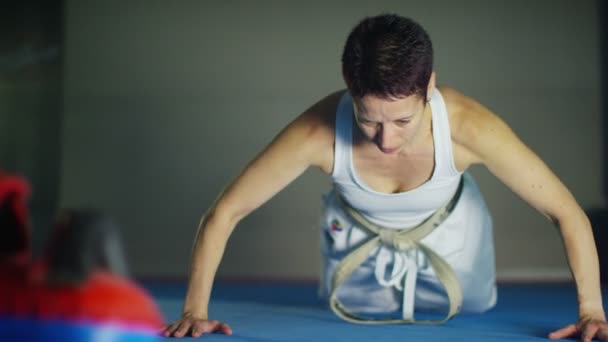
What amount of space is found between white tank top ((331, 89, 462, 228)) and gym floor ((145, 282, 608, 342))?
34 centimetres

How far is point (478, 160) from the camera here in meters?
2.04

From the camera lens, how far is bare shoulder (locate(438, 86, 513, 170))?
6.54 feet

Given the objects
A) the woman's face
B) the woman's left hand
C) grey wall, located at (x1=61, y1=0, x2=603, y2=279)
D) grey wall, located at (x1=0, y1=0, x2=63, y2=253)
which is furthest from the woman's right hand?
grey wall, located at (x1=0, y1=0, x2=63, y2=253)

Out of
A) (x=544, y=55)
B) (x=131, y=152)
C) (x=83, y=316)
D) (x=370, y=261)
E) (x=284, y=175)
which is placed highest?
(x=544, y=55)

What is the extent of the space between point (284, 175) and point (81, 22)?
9.69ft

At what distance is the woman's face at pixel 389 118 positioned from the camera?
1.71 meters

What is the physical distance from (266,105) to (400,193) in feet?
7.72

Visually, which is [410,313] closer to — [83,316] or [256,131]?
[83,316]

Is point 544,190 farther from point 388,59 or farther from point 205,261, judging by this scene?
point 205,261

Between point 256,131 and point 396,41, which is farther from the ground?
point 256,131

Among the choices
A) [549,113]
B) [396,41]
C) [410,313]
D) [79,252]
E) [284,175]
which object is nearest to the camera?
[79,252]

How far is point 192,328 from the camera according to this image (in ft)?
6.09

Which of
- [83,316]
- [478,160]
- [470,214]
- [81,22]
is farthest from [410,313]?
[81,22]

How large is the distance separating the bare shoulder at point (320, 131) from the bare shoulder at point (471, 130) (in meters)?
0.33
